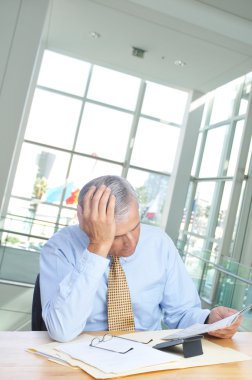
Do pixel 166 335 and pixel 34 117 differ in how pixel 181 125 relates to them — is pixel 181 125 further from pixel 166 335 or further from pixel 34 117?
pixel 166 335

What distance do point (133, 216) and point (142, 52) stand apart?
20.8ft

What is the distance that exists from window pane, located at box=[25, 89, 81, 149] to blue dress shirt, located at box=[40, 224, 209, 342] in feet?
28.1

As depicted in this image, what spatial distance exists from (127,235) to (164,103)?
951 centimetres

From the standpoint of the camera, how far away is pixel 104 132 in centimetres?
1051

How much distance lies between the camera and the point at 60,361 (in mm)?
1147

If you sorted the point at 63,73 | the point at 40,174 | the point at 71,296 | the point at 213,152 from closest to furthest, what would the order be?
the point at 71,296, the point at 213,152, the point at 63,73, the point at 40,174

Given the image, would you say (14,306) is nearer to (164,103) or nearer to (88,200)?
(88,200)

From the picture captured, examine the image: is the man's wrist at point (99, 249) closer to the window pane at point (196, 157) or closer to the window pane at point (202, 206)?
the window pane at point (202, 206)

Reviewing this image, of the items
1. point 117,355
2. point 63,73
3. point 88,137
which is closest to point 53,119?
point 88,137

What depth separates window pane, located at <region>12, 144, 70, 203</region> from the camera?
10.1m

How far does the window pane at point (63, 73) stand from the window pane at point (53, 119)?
25 cm

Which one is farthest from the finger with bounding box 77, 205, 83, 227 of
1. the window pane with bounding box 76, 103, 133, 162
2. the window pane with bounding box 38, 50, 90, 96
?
the window pane with bounding box 38, 50, 90, 96

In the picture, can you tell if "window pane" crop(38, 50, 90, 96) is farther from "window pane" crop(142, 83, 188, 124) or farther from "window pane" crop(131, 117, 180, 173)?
"window pane" crop(131, 117, 180, 173)

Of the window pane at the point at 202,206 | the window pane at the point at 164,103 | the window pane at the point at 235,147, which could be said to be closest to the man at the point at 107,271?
the window pane at the point at 235,147
